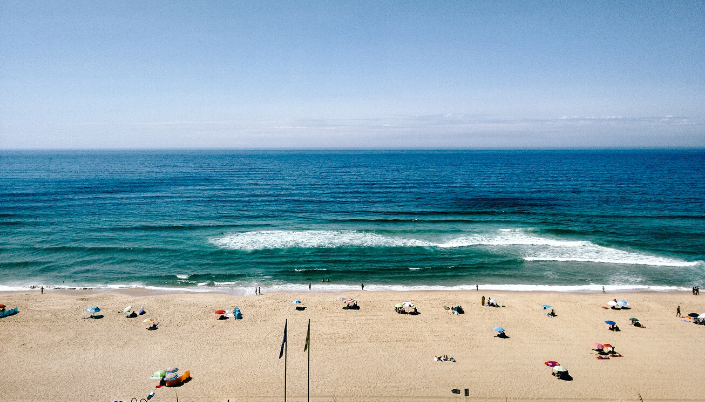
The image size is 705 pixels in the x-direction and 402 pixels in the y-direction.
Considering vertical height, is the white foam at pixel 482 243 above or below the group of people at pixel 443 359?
above

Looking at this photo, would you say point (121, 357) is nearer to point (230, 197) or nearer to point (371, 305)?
Result: point (371, 305)

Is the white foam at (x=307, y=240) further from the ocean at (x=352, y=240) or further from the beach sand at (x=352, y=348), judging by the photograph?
the beach sand at (x=352, y=348)

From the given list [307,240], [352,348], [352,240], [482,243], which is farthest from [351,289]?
[482,243]

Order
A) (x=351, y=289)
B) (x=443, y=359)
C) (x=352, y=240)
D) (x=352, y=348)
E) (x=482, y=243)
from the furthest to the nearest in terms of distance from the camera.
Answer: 1. (x=352, y=240)
2. (x=482, y=243)
3. (x=351, y=289)
4. (x=352, y=348)
5. (x=443, y=359)

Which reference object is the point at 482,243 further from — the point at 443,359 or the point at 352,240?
the point at 443,359

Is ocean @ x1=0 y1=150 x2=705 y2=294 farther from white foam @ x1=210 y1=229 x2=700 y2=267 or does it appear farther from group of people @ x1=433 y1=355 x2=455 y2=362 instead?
group of people @ x1=433 y1=355 x2=455 y2=362

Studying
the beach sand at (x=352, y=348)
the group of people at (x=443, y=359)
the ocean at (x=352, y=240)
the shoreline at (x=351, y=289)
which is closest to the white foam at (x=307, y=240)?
the ocean at (x=352, y=240)

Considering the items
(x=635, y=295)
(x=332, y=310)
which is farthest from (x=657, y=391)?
(x=332, y=310)
